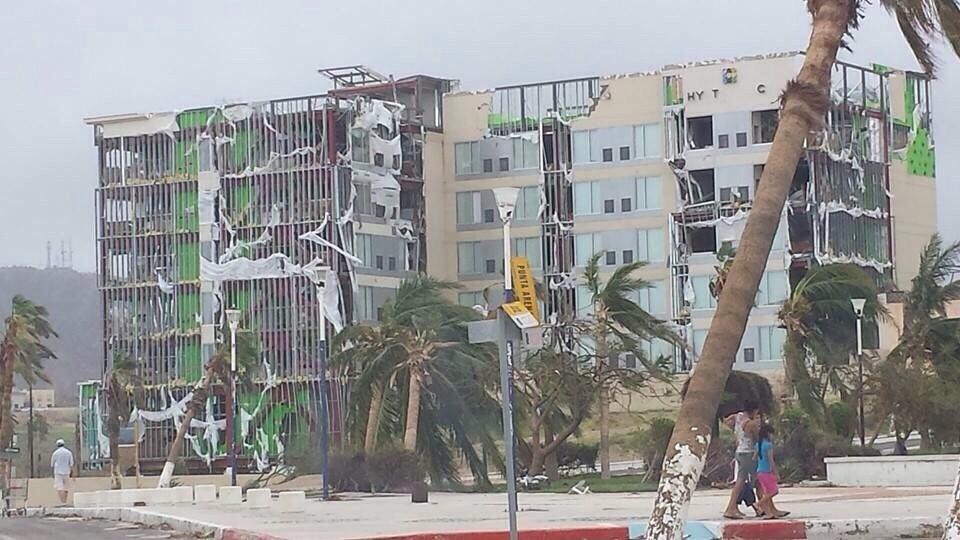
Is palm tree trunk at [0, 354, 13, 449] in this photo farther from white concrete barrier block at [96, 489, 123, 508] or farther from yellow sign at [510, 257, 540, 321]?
yellow sign at [510, 257, 540, 321]

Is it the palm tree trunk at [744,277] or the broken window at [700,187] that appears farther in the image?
the broken window at [700,187]

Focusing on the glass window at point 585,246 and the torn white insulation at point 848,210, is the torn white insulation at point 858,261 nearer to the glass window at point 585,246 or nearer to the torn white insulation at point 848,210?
the torn white insulation at point 848,210

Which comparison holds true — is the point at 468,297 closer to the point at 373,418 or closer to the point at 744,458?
the point at 373,418

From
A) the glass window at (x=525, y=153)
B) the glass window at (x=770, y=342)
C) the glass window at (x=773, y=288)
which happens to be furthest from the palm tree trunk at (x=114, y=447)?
the glass window at (x=773, y=288)

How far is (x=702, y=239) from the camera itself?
83.3m

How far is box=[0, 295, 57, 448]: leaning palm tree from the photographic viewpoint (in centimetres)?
7031

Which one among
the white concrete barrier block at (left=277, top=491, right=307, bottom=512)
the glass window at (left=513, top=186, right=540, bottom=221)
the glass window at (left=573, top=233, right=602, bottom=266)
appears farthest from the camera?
the glass window at (left=513, top=186, right=540, bottom=221)

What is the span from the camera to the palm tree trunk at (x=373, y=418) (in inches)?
1685

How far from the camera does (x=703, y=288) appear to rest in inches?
3216

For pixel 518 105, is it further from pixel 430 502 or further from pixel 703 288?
pixel 430 502

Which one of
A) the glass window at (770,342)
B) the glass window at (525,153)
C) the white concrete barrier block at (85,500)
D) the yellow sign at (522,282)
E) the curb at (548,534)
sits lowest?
the white concrete barrier block at (85,500)

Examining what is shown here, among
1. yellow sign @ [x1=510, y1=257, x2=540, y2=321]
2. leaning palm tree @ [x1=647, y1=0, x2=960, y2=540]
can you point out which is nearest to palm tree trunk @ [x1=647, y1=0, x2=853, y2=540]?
leaning palm tree @ [x1=647, y1=0, x2=960, y2=540]

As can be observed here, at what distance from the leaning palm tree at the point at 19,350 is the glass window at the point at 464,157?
23086 millimetres

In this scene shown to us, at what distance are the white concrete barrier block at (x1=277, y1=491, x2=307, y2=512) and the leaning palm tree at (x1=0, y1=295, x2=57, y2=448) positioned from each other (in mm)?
40044
